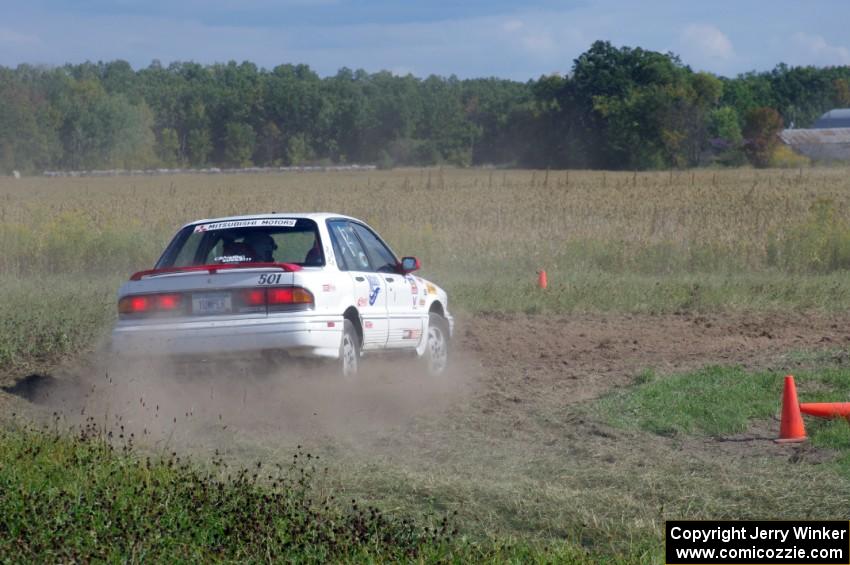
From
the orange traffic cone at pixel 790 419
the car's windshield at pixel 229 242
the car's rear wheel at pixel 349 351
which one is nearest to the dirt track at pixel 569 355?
the car's rear wheel at pixel 349 351

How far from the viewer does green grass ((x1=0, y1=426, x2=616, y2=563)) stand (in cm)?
522

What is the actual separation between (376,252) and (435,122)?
71.3 m

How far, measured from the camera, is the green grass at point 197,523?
5223 mm

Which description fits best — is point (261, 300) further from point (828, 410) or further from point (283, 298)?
point (828, 410)

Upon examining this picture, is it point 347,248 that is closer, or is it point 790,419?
point 790,419

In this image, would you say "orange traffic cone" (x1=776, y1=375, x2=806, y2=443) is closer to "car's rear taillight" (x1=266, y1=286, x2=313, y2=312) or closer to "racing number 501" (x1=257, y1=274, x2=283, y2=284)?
"car's rear taillight" (x1=266, y1=286, x2=313, y2=312)

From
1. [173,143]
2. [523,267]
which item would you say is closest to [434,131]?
[173,143]

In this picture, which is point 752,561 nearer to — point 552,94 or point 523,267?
point 523,267

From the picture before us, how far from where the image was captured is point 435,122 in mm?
81125

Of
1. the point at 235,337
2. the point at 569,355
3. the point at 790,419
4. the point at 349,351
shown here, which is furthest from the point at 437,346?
the point at 790,419

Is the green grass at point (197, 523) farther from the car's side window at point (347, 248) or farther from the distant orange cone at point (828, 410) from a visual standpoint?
the distant orange cone at point (828, 410)

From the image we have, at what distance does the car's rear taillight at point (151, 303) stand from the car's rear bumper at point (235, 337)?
0.12 meters

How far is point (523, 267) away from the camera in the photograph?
843 inches

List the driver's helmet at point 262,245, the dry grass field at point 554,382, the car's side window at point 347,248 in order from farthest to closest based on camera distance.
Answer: the driver's helmet at point 262,245 → the car's side window at point 347,248 → the dry grass field at point 554,382
